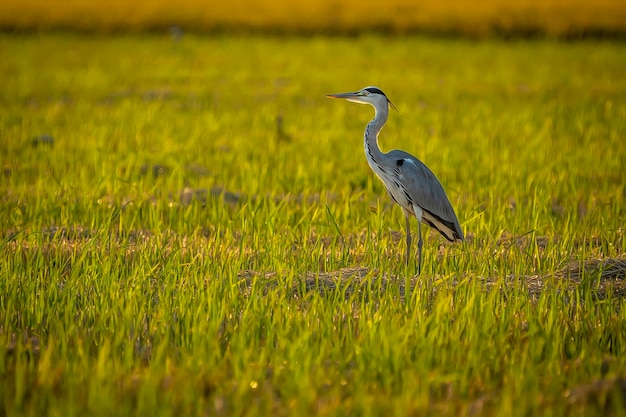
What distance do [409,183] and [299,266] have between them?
36.9 inches

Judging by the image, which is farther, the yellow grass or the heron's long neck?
the yellow grass

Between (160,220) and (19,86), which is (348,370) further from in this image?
(19,86)

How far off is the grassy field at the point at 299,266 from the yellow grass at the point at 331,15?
14.7 m

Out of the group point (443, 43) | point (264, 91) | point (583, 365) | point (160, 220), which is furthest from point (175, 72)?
point (583, 365)

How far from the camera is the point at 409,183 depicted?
Result: 5695mm

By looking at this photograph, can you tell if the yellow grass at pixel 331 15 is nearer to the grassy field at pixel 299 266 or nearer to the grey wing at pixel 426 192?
the grassy field at pixel 299 266

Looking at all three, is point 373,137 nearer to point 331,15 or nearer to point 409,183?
point 409,183

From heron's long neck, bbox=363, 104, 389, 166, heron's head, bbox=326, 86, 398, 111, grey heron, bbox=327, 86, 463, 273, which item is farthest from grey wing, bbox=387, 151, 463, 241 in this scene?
heron's head, bbox=326, 86, 398, 111

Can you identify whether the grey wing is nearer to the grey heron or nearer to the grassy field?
the grey heron

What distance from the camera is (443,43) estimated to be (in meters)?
25.4

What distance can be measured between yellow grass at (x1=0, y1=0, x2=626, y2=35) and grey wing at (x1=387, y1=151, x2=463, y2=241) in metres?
22.7

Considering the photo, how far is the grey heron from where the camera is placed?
5.71m

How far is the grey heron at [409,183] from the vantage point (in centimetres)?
571

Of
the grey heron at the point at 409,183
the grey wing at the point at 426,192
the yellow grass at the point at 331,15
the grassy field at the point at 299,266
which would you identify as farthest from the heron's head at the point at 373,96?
the yellow grass at the point at 331,15
